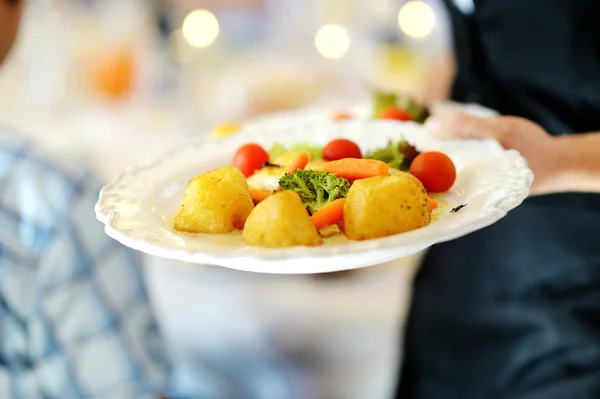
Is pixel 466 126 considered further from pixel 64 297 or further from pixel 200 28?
pixel 200 28

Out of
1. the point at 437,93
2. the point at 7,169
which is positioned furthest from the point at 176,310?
the point at 437,93

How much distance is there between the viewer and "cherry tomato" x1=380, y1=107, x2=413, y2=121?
4.60ft

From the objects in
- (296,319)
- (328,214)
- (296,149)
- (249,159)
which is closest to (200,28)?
(296,319)

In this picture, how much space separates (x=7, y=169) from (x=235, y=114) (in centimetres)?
156

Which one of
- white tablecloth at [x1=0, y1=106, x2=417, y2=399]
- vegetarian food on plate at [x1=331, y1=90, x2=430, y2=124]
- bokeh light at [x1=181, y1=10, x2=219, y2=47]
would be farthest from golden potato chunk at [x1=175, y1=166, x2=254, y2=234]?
bokeh light at [x1=181, y1=10, x2=219, y2=47]

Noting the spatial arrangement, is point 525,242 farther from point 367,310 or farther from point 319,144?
point 367,310

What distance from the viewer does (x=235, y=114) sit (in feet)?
10.3

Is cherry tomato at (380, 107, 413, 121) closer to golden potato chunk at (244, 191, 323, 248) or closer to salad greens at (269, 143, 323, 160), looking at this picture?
salad greens at (269, 143, 323, 160)

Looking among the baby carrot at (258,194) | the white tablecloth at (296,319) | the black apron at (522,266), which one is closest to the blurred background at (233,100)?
the white tablecloth at (296,319)

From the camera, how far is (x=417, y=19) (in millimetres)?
3533

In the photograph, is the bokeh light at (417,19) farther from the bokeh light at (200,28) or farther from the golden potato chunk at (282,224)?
the golden potato chunk at (282,224)

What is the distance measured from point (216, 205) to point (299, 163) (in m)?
0.17

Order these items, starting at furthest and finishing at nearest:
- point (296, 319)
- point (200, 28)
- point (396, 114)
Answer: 1. point (200, 28)
2. point (296, 319)
3. point (396, 114)

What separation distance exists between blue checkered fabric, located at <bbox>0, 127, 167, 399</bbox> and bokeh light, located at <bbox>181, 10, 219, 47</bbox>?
2120 mm
